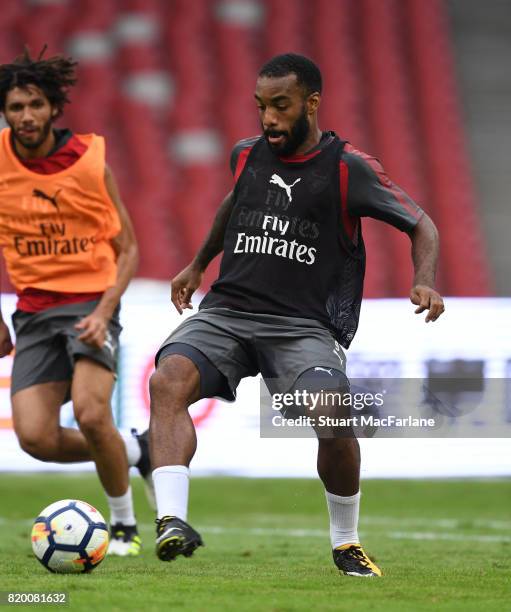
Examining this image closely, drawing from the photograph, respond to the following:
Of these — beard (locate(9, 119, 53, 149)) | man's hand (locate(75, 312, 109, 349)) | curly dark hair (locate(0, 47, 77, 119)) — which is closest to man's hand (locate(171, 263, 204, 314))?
man's hand (locate(75, 312, 109, 349))

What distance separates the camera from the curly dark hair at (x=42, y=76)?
6.02m

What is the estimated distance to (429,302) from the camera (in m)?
4.73

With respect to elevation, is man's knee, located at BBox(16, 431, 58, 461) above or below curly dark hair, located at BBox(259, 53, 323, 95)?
below

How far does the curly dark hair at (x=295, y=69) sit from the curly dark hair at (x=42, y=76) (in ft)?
4.73

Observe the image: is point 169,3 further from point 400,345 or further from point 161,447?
point 161,447

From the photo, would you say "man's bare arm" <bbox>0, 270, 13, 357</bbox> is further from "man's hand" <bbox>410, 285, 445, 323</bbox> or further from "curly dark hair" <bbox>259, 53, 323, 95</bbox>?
"man's hand" <bbox>410, 285, 445, 323</bbox>

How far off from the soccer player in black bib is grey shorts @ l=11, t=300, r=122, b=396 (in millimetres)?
1036

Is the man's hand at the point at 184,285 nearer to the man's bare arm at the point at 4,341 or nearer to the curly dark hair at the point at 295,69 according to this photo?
the curly dark hair at the point at 295,69

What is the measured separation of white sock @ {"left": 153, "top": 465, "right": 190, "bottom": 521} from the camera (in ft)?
15.4

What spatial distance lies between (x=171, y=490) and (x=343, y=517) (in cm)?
80

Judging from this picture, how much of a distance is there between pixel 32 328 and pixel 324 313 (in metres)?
1.74

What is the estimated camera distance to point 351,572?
5.12 metres

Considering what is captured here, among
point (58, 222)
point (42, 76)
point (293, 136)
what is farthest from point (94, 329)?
point (293, 136)

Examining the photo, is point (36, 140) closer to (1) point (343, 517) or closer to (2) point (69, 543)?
(2) point (69, 543)
